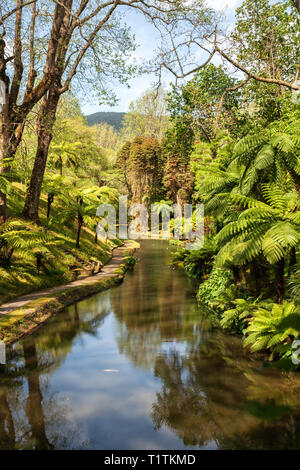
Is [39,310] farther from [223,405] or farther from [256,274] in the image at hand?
[256,274]

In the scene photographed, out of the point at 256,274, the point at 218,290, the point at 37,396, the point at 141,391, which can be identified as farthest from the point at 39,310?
the point at 256,274

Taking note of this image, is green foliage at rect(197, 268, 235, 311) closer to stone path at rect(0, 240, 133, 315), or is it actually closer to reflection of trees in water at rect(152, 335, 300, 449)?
reflection of trees in water at rect(152, 335, 300, 449)

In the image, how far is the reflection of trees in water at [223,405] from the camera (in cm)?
401

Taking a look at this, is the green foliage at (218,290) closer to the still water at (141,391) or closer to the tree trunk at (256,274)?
the tree trunk at (256,274)

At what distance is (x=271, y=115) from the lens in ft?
47.6

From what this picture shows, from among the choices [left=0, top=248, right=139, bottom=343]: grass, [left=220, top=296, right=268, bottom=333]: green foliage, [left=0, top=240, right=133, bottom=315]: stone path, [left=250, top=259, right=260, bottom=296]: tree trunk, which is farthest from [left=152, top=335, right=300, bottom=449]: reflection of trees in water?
[left=0, top=240, right=133, bottom=315]: stone path

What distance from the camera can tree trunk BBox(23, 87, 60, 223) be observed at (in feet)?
37.0

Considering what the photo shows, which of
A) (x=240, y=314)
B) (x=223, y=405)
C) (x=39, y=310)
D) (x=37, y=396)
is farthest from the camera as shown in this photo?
(x=39, y=310)

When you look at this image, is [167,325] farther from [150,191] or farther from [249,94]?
[150,191]

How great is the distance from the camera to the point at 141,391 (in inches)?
207

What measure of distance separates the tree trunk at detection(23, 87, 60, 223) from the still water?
196 inches

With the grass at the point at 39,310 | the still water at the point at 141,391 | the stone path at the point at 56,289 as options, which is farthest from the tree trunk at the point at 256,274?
the stone path at the point at 56,289

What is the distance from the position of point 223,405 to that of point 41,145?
32.7 feet
